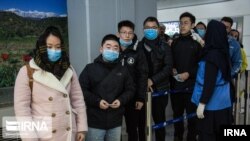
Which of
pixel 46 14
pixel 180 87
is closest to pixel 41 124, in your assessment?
pixel 46 14

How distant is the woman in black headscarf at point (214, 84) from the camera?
108 inches

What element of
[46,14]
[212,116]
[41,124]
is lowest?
[212,116]

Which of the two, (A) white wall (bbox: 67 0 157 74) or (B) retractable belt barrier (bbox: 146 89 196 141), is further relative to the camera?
(A) white wall (bbox: 67 0 157 74)

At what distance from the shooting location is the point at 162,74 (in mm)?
3229

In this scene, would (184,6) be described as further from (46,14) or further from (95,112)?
(95,112)

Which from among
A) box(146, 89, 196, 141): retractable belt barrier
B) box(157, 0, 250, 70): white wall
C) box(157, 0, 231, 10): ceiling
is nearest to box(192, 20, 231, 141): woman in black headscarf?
box(146, 89, 196, 141): retractable belt barrier

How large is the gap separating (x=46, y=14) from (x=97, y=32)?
2.29ft

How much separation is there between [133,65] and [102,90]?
63cm

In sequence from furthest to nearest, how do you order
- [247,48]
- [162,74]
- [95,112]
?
[247,48] < [162,74] < [95,112]

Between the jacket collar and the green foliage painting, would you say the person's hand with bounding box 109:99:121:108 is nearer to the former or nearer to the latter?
the jacket collar

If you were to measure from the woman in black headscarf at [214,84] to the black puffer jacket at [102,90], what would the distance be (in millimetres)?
835

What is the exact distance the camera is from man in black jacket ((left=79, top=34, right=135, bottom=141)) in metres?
2.49

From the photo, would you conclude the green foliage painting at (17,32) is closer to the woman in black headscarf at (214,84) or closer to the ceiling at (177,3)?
the woman in black headscarf at (214,84)

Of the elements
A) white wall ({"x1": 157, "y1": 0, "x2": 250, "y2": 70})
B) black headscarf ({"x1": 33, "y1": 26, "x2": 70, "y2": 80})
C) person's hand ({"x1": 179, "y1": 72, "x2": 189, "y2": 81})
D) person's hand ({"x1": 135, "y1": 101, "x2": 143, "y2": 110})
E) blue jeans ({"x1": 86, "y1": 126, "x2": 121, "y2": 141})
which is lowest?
blue jeans ({"x1": 86, "y1": 126, "x2": 121, "y2": 141})
